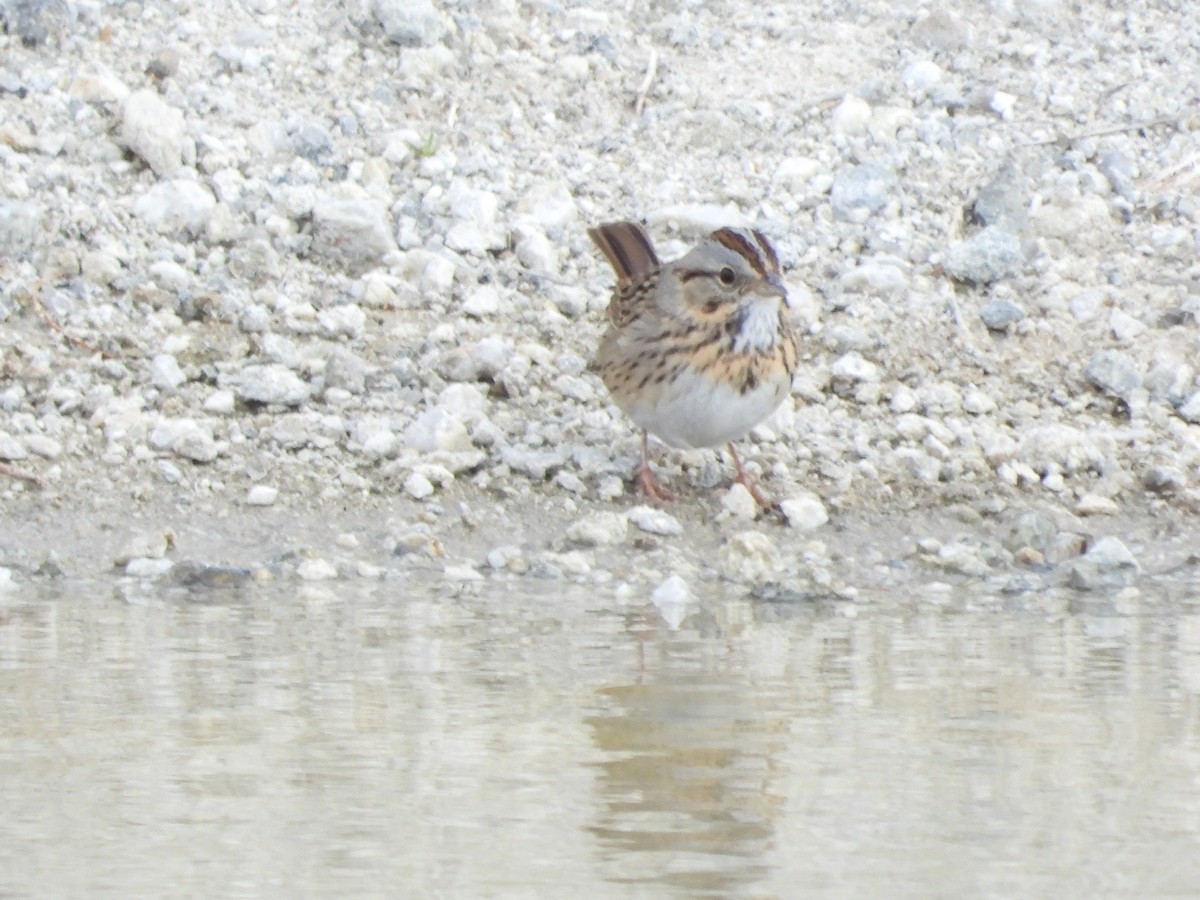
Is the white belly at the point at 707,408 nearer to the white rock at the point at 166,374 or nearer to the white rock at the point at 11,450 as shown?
the white rock at the point at 166,374

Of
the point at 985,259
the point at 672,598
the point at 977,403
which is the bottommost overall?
the point at 672,598

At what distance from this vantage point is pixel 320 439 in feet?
24.1

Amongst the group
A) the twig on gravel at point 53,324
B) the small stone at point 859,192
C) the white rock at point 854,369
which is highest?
the small stone at point 859,192

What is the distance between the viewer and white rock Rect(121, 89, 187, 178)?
346 inches

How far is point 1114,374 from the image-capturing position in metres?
8.02

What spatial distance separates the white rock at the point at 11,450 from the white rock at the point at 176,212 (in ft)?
5.08

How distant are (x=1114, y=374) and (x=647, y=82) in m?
2.70

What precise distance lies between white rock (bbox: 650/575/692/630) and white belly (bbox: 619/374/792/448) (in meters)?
0.81

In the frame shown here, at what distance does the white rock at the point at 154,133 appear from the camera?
880 centimetres

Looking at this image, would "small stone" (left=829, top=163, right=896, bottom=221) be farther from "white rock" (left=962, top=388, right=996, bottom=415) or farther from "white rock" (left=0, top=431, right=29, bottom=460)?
"white rock" (left=0, top=431, right=29, bottom=460)

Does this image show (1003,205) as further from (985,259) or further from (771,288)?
(771,288)

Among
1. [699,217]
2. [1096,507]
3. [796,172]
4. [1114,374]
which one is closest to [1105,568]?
[1096,507]

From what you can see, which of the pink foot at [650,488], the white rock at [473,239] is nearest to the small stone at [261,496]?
the pink foot at [650,488]

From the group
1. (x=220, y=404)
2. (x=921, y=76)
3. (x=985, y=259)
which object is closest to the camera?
(x=220, y=404)
